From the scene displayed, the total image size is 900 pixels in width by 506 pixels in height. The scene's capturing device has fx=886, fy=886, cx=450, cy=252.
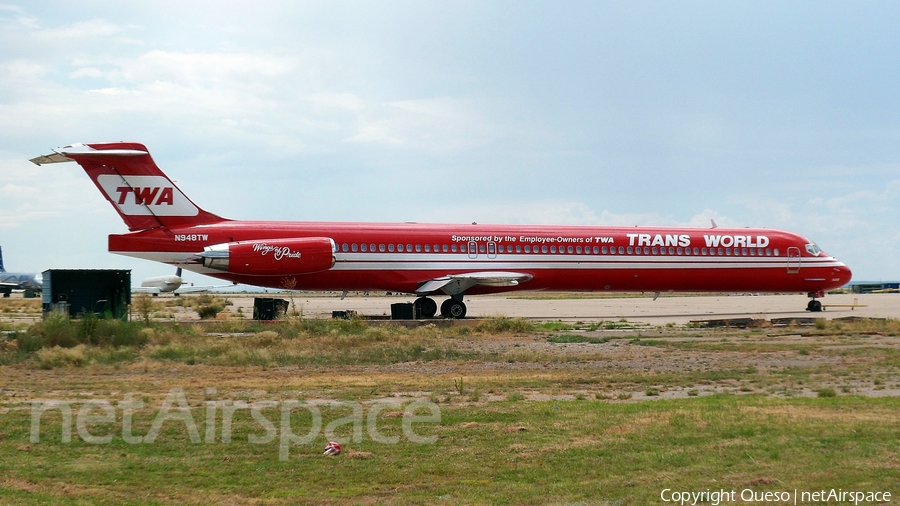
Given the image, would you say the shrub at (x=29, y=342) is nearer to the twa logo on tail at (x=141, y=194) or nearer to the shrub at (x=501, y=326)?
the twa logo on tail at (x=141, y=194)

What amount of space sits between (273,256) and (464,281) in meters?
6.65

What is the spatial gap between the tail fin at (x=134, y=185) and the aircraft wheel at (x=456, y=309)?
373 inches

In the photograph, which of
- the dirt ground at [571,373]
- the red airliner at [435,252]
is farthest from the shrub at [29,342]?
the red airliner at [435,252]

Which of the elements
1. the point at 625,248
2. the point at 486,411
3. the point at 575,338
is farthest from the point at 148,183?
the point at 486,411

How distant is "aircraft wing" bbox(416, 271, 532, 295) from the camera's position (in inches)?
1221

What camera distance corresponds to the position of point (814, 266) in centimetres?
3550

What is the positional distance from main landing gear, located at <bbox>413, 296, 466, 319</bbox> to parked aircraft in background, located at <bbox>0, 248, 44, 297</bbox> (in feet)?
170

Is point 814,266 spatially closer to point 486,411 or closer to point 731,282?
point 731,282

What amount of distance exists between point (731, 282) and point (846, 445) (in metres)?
26.7

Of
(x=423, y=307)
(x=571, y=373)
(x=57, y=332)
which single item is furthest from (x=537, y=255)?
(x=57, y=332)

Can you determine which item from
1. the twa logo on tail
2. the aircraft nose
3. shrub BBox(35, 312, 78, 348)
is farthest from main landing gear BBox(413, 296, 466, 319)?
the aircraft nose

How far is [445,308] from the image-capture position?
105 ft

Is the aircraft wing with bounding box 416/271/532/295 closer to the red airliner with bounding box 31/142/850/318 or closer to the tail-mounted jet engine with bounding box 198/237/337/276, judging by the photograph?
the red airliner with bounding box 31/142/850/318

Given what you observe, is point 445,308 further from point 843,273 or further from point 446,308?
point 843,273
